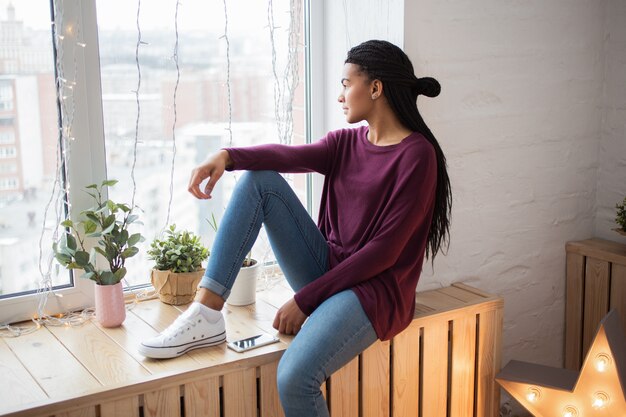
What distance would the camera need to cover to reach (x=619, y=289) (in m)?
2.48

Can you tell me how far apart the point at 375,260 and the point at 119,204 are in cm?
74

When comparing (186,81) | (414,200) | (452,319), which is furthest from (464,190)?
(186,81)

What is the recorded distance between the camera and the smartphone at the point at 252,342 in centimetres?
193

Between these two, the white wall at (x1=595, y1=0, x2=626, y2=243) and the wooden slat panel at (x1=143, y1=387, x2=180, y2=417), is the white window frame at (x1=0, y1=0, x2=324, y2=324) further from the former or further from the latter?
the white wall at (x1=595, y1=0, x2=626, y2=243)

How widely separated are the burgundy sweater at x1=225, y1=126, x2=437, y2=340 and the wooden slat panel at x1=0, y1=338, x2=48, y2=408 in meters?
0.66

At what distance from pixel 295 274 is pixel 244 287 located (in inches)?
11.1

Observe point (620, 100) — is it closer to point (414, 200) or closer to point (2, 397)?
point (414, 200)

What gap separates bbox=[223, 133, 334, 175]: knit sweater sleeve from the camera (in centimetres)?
201

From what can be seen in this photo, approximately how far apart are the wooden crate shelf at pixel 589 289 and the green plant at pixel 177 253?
130cm

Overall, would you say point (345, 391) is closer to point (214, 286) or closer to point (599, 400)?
point (214, 286)

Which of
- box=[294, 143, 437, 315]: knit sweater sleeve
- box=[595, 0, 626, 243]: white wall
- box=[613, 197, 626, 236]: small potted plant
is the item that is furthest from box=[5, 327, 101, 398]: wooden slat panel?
box=[595, 0, 626, 243]: white wall

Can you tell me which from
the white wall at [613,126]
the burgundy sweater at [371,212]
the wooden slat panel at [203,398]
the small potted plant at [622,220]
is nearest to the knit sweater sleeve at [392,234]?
the burgundy sweater at [371,212]

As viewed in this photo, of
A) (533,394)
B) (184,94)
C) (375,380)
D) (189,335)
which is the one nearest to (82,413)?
(189,335)

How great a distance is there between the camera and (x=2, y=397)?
170cm
